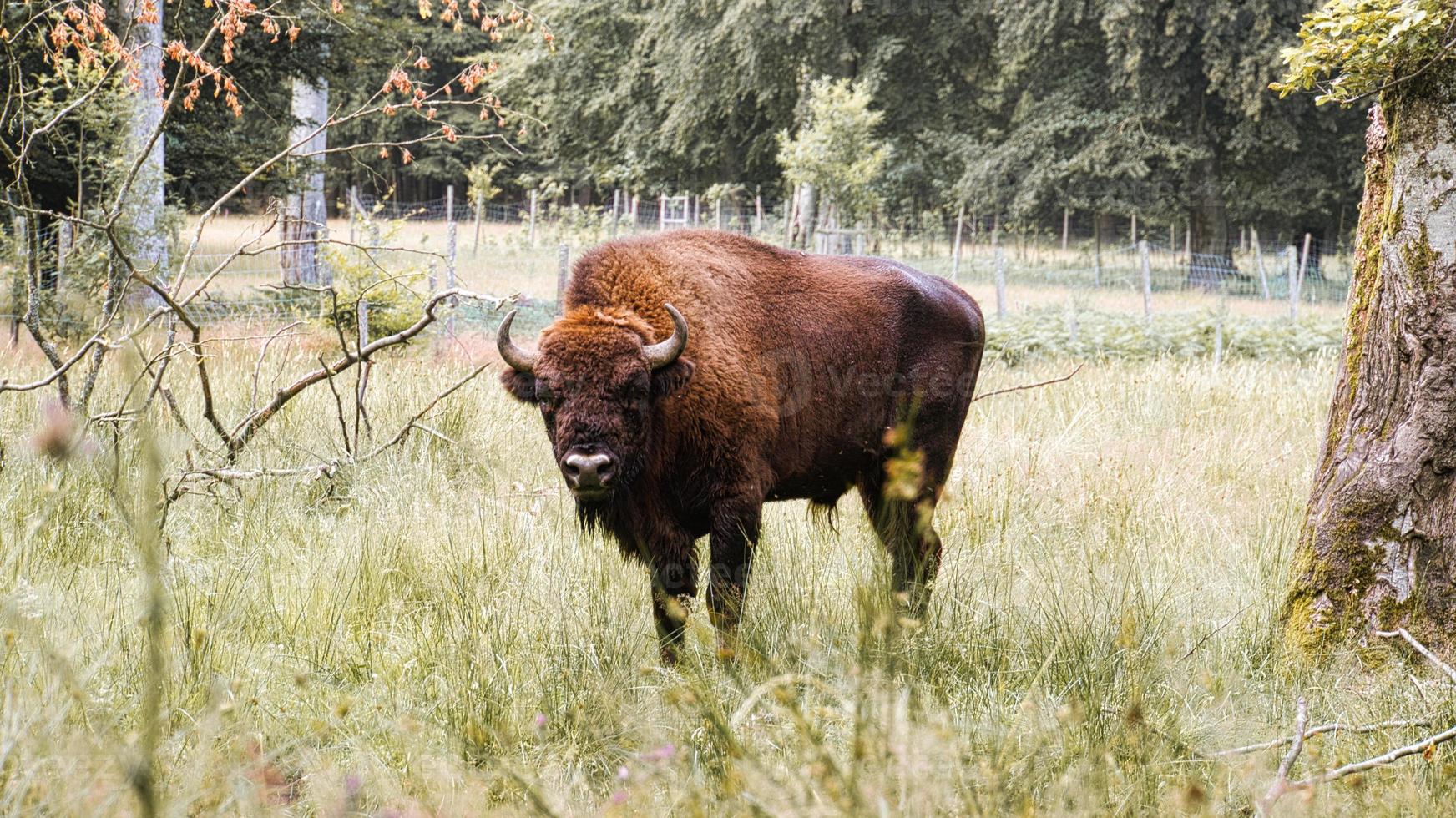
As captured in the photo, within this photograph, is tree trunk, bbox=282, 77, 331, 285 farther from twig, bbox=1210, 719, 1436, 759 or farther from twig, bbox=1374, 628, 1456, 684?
twig, bbox=1210, 719, 1436, 759

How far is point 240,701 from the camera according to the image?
3.06 m

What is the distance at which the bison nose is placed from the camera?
3.99 m

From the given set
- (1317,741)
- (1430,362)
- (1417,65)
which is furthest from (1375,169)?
(1317,741)

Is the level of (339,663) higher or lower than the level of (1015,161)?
lower

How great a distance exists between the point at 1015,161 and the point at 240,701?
3227 centimetres

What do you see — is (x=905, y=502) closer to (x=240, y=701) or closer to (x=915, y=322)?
(x=915, y=322)

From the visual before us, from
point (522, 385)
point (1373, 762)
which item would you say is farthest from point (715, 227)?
point (1373, 762)

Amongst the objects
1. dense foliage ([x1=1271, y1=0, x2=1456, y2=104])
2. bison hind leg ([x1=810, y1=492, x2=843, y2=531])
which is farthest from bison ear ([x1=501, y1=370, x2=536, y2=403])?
dense foliage ([x1=1271, y1=0, x2=1456, y2=104])

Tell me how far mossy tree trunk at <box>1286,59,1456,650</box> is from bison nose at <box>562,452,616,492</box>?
242 centimetres

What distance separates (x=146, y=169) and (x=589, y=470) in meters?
8.55

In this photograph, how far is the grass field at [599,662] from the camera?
96.0 inches

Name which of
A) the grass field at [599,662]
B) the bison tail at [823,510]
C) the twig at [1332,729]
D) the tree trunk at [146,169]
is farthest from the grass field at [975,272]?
the twig at [1332,729]

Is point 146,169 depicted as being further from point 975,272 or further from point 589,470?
point 975,272

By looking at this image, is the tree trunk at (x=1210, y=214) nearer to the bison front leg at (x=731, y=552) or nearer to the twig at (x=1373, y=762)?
the bison front leg at (x=731, y=552)
